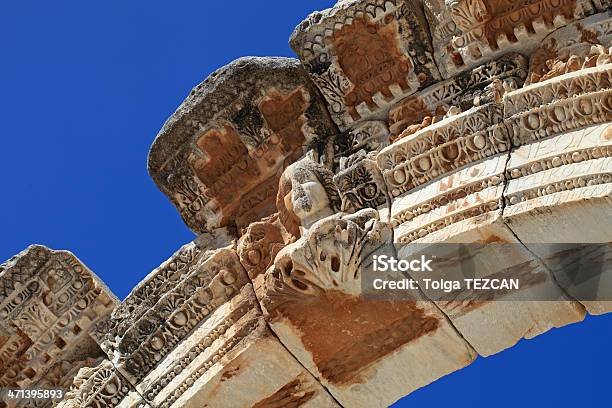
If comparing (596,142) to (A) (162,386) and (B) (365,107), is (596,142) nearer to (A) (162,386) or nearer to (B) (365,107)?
(B) (365,107)

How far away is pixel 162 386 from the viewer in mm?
7141

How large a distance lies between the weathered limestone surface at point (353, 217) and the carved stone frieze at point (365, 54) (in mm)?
11

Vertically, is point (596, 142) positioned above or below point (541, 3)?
below

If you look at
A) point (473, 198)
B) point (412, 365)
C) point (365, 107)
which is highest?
point (365, 107)

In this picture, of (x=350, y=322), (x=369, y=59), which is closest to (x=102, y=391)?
(x=350, y=322)

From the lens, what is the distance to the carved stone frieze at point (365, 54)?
7.05 m

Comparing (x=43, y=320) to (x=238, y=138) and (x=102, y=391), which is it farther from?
(x=238, y=138)

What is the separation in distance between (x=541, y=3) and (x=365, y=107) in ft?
3.82

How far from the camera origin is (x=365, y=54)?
7207 millimetres

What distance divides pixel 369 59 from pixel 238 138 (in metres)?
0.92

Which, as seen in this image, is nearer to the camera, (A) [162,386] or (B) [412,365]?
(B) [412,365]

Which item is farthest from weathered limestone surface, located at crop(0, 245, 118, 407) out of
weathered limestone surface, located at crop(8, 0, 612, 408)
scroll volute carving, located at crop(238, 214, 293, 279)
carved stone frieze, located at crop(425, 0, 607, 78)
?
carved stone frieze, located at crop(425, 0, 607, 78)

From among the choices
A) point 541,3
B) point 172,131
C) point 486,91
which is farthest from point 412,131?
point 172,131

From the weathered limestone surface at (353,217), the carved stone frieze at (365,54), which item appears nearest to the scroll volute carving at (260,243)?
the weathered limestone surface at (353,217)
